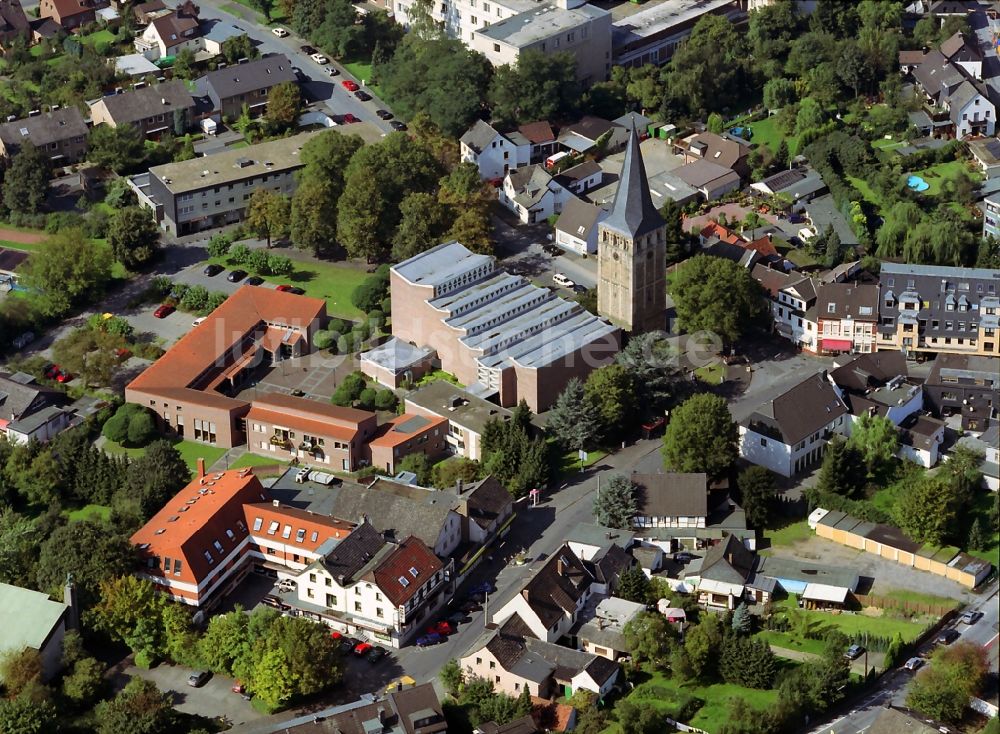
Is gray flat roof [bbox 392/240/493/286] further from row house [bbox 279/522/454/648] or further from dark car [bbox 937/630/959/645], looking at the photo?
dark car [bbox 937/630/959/645]

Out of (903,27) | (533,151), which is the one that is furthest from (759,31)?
(533,151)

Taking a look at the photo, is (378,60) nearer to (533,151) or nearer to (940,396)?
(533,151)

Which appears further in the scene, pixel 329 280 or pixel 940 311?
pixel 329 280

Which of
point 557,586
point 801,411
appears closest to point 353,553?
point 557,586

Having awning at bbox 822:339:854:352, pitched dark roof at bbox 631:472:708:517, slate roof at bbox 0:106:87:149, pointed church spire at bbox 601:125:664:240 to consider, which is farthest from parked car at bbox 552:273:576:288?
slate roof at bbox 0:106:87:149

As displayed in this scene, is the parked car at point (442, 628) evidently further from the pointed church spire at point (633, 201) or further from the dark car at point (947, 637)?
the pointed church spire at point (633, 201)

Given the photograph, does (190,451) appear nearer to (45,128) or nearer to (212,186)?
(212,186)
